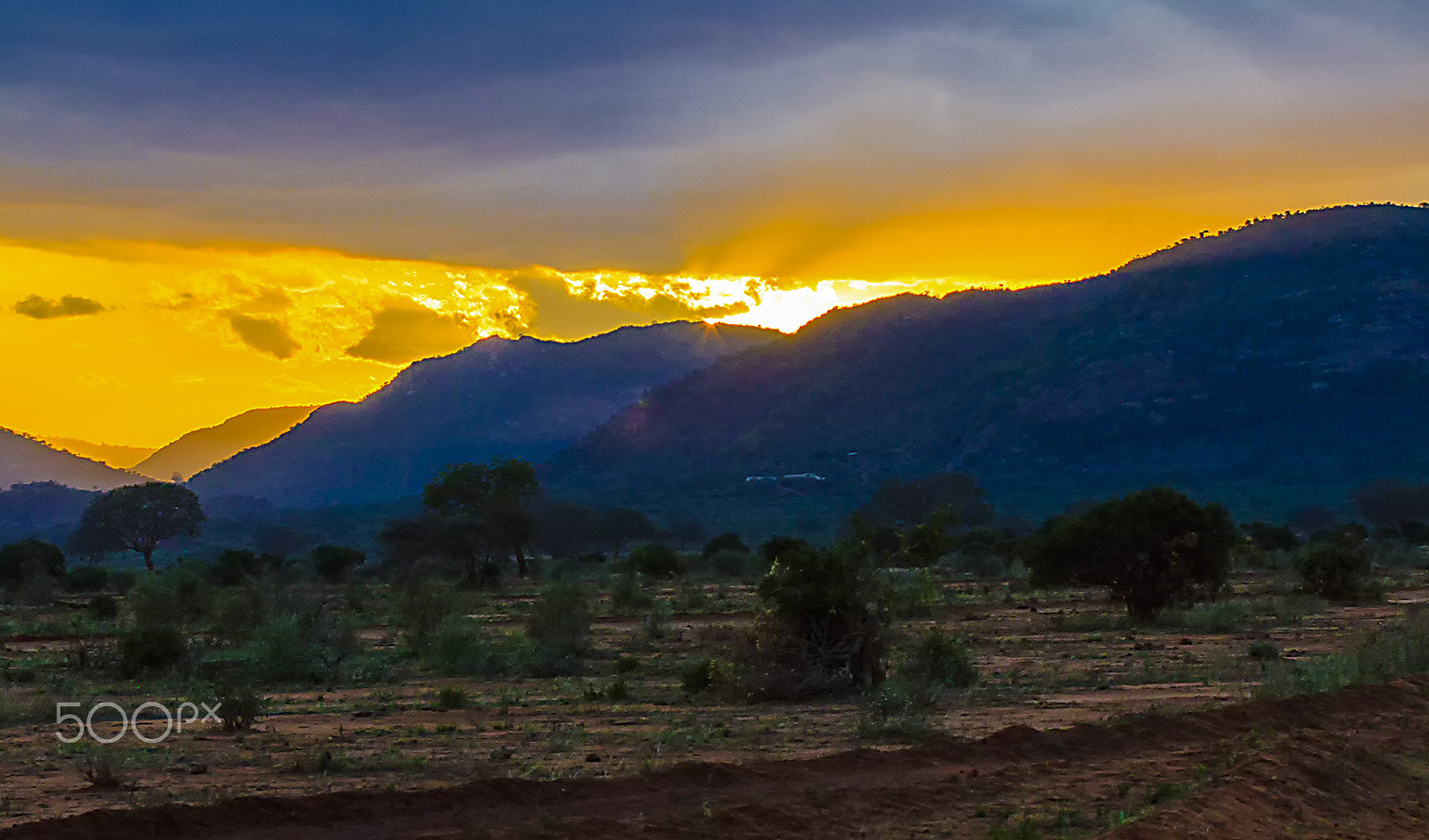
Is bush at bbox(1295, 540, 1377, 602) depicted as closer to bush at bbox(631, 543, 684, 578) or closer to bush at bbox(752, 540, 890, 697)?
bush at bbox(752, 540, 890, 697)

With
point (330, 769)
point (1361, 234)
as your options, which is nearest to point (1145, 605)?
point (330, 769)

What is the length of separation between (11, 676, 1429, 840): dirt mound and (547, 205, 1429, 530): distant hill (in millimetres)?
106026

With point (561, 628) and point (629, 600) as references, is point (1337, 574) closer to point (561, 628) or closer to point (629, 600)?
point (629, 600)

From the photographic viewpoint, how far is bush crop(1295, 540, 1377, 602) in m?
39.9

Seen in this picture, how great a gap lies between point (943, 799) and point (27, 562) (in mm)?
56990

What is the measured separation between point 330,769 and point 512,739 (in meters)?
2.73

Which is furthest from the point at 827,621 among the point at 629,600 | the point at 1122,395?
the point at 1122,395

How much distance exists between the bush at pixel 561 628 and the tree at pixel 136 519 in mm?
66465

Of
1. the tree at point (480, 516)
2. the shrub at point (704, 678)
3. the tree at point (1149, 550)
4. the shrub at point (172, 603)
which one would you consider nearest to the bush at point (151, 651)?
the shrub at point (172, 603)

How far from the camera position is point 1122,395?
148125mm

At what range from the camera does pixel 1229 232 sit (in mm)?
179000

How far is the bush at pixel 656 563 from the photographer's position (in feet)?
216

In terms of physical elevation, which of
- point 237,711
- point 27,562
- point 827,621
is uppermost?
point 27,562

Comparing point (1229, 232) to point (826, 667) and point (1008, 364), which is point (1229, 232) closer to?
point (1008, 364)
